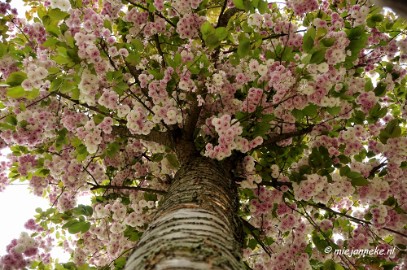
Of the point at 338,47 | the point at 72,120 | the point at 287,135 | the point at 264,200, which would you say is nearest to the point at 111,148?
the point at 72,120

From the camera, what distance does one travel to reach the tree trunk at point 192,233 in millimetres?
1505

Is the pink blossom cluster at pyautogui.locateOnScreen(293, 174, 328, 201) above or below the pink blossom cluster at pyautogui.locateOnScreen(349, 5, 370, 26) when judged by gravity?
below

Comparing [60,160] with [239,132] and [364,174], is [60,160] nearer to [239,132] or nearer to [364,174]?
[239,132]

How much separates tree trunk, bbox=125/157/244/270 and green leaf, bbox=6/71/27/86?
5.35ft

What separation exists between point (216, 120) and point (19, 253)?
2285 mm

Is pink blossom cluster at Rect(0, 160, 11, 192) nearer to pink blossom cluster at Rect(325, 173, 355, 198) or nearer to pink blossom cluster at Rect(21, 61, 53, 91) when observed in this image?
pink blossom cluster at Rect(21, 61, 53, 91)

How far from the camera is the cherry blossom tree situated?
3.04m

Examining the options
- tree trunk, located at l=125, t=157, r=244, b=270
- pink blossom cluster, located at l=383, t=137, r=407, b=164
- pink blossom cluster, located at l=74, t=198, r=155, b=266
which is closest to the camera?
A: tree trunk, located at l=125, t=157, r=244, b=270

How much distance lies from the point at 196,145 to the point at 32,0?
386 centimetres

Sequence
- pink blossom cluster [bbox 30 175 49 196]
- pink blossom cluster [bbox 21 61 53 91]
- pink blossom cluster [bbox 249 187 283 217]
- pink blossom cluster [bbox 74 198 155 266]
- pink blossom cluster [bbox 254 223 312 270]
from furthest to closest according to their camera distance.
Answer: pink blossom cluster [bbox 30 175 49 196]
pink blossom cluster [bbox 74 198 155 266]
pink blossom cluster [bbox 249 187 283 217]
pink blossom cluster [bbox 254 223 312 270]
pink blossom cluster [bbox 21 61 53 91]

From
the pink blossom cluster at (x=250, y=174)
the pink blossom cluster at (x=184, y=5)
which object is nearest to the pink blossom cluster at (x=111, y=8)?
the pink blossom cluster at (x=184, y=5)

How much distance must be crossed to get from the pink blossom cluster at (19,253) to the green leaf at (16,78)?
1.57 meters

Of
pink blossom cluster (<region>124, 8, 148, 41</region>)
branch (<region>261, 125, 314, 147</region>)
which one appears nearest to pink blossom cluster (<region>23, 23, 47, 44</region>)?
pink blossom cluster (<region>124, 8, 148, 41</region>)

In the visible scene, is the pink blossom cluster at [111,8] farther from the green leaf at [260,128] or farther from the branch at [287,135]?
the branch at [287,135]
